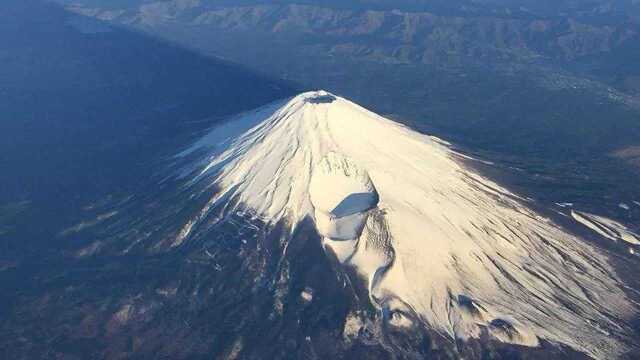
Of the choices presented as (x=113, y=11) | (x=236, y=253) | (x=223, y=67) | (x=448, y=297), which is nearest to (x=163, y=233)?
(x=236, y=253)

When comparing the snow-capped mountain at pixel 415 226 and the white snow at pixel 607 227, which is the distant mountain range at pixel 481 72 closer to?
the white snow at pixel 607 227

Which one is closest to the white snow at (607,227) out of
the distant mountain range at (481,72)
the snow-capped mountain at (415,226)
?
the distant mountain range at (481,72)

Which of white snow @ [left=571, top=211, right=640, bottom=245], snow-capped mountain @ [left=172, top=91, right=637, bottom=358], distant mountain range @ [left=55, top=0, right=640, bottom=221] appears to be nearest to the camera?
snow-capped mountain @ [left=172, top=91, right=637, bottom=358]

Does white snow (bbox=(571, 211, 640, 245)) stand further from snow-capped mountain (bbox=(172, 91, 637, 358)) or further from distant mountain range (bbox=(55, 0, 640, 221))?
snow-capped mountain (bbox=(172, 91, 637, 358))

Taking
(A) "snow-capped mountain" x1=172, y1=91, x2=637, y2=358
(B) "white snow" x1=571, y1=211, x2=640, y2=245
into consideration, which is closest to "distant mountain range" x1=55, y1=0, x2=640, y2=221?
(B) "white snow" x1=571, y1=211, x2=640, y2=245

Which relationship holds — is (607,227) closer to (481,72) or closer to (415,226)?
(415,226)
